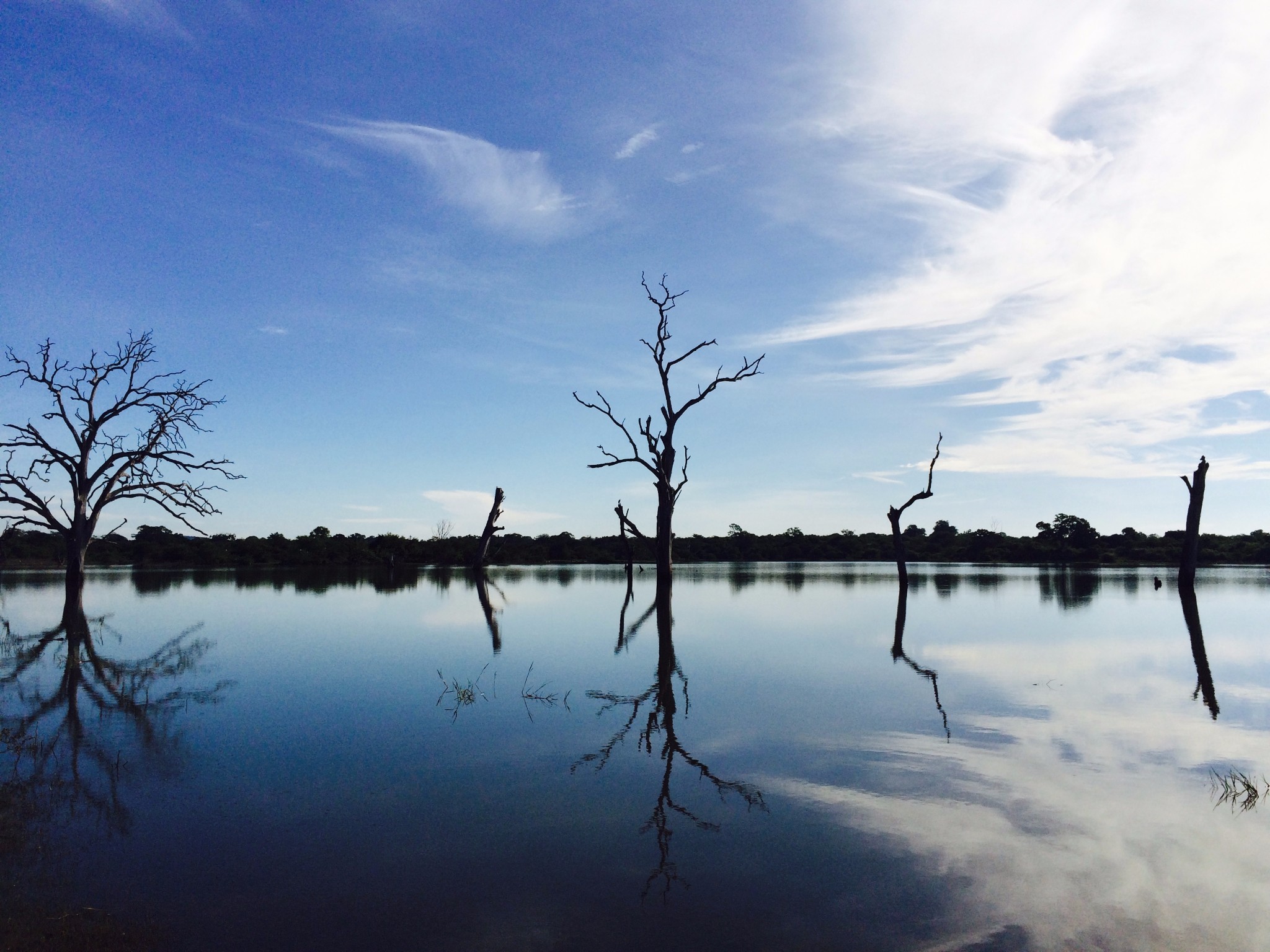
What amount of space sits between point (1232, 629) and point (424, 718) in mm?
18475

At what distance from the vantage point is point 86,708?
8766 millimetres

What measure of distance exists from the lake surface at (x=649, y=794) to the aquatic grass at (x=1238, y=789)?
0.29 feet

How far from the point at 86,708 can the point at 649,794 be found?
23.0 ft

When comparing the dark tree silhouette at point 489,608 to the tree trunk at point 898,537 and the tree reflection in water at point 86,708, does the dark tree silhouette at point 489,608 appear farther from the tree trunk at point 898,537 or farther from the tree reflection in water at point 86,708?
the tree trunk at point 898,537

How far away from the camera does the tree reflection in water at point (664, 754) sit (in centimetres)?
458

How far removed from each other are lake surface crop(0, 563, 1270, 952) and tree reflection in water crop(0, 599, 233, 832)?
0.06 meters

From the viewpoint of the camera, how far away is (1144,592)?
99.0 ft

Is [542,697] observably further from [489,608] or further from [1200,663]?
[489,608]

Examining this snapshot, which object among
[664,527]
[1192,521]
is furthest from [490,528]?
[1192,521]

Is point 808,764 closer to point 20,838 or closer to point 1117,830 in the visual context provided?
point 1117,830

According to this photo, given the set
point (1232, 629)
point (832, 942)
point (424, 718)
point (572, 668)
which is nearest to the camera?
point (832, 942)

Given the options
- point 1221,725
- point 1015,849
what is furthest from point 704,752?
point 1221,725

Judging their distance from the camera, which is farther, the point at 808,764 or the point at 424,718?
the point at 424,718

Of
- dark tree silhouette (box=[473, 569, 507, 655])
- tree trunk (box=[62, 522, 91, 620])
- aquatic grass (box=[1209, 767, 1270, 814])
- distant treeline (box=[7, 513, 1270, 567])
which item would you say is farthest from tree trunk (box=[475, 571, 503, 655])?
distant treeline (box=[7, 513, 1270, 567])
